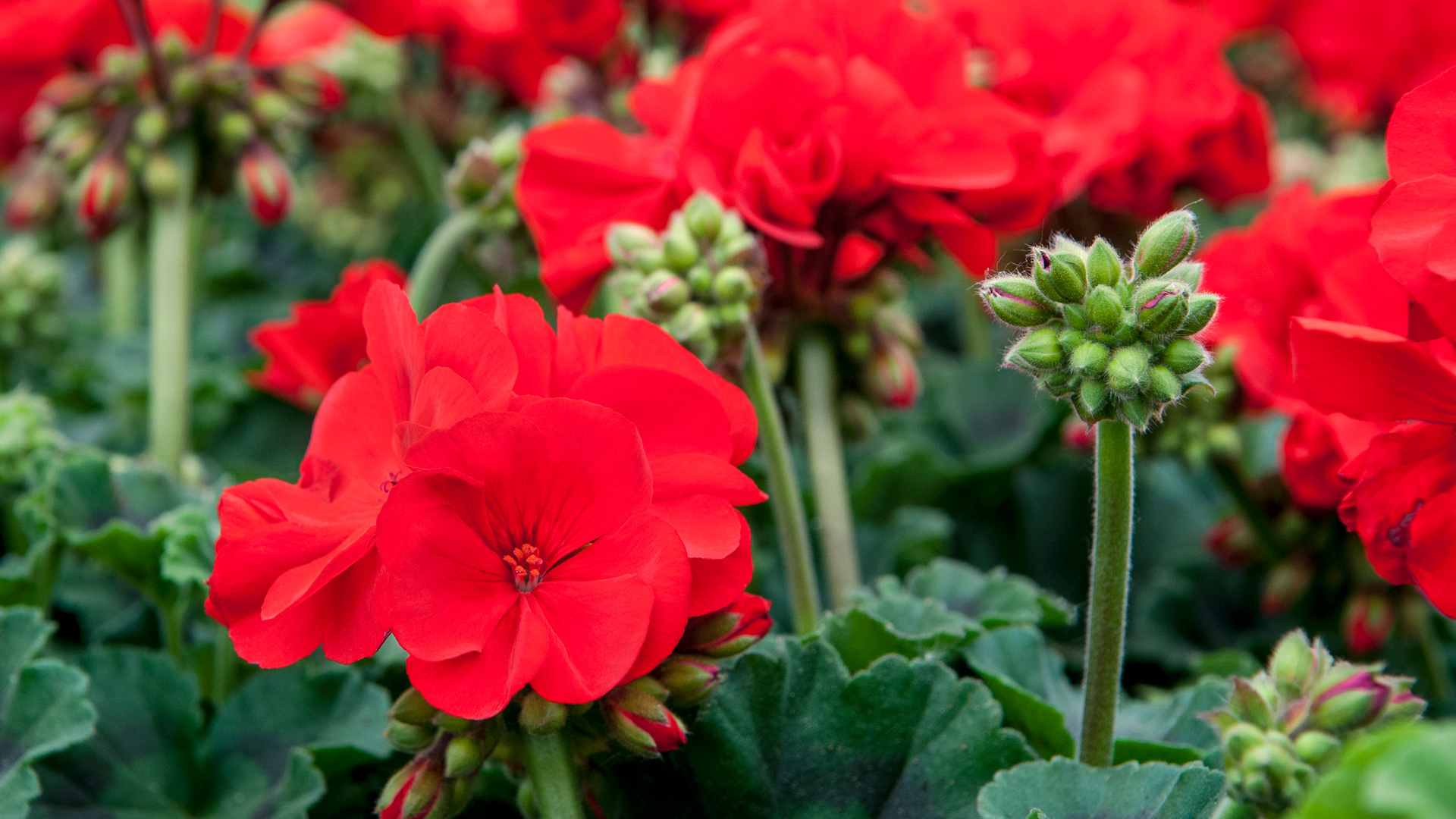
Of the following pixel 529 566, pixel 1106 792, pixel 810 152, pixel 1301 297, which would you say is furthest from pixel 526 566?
pixel 1301 297

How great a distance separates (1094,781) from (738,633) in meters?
0.28

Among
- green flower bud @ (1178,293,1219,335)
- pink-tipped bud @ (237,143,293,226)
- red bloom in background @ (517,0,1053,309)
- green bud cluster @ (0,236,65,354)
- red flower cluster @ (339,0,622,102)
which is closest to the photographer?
green flower bud @ (1178,293,1219,335)

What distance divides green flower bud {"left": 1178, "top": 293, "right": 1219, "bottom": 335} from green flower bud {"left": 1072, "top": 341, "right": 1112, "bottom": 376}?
0.19 feet

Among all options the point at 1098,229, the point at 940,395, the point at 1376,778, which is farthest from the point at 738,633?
the point at 940,395

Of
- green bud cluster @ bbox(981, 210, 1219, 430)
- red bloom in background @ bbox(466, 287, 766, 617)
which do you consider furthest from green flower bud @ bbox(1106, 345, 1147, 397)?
red bloom in background @ bbox(466, 287, 766, 617)

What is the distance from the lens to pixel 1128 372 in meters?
0.76

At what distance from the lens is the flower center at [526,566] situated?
83 cm

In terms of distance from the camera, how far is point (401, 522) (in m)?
0.77

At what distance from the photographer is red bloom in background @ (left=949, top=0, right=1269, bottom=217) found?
5.27 feet

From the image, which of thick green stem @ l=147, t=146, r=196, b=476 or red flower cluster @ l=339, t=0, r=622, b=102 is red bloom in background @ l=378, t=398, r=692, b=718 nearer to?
thick green stem @ l=147, t=146, r=196, b=476

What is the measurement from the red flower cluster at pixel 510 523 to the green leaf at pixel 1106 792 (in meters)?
0.26

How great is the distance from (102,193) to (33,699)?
0.78m

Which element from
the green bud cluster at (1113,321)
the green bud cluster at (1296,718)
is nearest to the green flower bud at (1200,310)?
the green bud cluster at (1113,321)

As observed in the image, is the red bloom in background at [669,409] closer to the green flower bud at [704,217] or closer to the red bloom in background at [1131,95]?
the green flower bud at [704,217]
